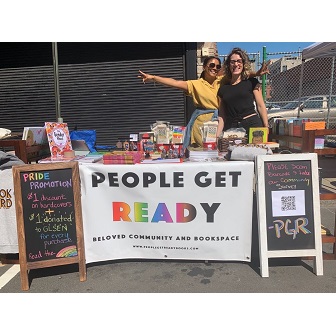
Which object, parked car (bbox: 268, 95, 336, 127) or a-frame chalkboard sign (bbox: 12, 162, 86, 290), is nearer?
a-frame chalkboard sign (bbox: 12, 162, 86, 290)

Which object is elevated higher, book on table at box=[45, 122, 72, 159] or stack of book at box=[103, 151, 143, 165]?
book on table at box=[45, 122, 72, 159]

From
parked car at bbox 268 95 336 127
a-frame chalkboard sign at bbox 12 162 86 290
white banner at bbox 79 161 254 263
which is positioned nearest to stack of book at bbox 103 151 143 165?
white banner at bbox 79 161 254 263

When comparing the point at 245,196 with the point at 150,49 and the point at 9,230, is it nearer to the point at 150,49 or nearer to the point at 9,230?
the point at 9,230

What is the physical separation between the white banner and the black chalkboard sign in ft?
0.63

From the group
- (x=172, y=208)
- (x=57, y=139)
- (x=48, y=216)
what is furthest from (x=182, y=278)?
(x=57, y=139)

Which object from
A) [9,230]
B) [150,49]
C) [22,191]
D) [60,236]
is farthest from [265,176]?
[150,49]

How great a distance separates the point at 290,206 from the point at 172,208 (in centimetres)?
111

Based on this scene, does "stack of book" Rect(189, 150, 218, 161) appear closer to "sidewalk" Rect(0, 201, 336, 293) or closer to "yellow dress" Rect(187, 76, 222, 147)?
"yellow dress" Rect(187, 76, 222, 147)

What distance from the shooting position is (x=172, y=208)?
9.81ft

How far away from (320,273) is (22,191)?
9.37ft

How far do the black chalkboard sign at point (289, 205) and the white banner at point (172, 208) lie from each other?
0.19 meters

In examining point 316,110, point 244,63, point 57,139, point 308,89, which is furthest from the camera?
point 308,89

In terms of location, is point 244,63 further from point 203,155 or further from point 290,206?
point 290,206

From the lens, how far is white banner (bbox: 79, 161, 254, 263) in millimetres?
2932
